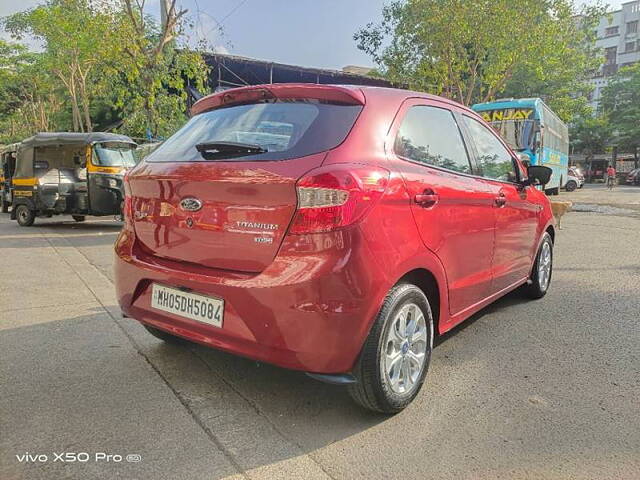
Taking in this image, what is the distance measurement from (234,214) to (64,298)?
323 cm

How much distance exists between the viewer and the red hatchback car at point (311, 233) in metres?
2.33

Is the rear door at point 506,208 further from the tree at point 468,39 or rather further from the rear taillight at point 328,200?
the tree at point 468,39

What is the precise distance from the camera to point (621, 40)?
6675cm

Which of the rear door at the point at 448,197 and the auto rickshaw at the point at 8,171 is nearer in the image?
the rear door at the point at 448,197

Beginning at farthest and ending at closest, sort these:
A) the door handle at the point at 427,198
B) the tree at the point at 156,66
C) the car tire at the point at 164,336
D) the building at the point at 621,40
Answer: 1. the building at the point at 621,40
2. the tree at the point at 156,66
3. the car tire at the point at 164,336
4. the door handle at the point at 427,198

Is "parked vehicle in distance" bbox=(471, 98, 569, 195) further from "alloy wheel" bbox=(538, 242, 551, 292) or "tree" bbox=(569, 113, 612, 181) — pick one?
"tree" bbox=(569, 113, 612, 181)

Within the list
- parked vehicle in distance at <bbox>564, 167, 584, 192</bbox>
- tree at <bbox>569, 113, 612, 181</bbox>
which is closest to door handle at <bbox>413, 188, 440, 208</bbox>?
parked vehicle in distance at <bbox>564, 167, 584, 192</bbox>

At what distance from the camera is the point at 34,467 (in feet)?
7.24

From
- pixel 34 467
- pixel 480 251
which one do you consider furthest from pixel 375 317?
pixel 34 467

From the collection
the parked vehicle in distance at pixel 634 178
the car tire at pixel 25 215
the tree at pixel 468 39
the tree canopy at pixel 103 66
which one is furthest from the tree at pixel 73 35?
the parked vehicle in distance at pixel 634 178

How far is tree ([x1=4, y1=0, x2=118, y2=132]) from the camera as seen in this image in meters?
14.7

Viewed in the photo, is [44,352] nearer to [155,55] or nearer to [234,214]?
[234,214]

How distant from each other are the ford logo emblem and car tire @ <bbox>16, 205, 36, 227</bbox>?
1066 centimetres

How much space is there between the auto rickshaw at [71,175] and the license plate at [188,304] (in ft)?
28.6
